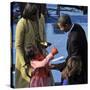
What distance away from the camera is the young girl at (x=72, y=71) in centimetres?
194

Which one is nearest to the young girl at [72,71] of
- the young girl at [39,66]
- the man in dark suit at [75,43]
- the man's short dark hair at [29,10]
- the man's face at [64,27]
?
the man in dark suit at [75,43]

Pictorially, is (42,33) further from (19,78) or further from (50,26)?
(19,78)

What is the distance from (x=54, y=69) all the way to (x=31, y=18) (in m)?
0.45

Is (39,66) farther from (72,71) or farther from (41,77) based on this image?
(72,71)

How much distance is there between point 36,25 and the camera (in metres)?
1.88

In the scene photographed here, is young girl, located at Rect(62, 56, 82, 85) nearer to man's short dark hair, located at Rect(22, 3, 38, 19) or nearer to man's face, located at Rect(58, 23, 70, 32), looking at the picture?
man's face, located at Rect(58, 23, 70, 32)

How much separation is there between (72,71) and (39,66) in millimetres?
291

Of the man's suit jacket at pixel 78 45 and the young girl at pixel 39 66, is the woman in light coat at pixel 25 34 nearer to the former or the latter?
the young girl at pixel 39 66

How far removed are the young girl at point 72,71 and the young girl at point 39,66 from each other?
127mm

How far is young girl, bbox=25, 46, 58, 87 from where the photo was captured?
1.86 meters

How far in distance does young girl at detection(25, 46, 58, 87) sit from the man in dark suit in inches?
4.5

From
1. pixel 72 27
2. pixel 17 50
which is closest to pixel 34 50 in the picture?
pixel 17 50

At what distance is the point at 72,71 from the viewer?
1965 millimetres

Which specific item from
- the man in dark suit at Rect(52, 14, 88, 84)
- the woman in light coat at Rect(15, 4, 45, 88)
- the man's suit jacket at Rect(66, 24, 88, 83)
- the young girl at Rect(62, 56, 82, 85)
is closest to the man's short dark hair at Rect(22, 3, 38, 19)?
the woman in light coat at Rect(15, 4, 45, 88)
